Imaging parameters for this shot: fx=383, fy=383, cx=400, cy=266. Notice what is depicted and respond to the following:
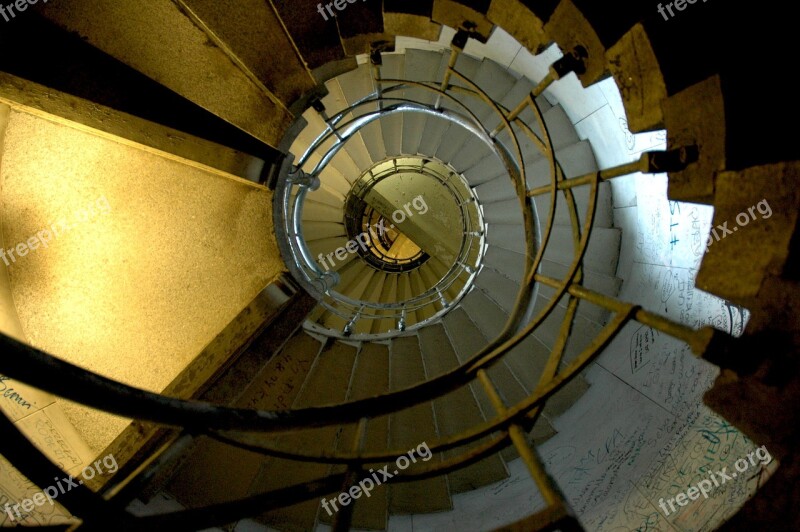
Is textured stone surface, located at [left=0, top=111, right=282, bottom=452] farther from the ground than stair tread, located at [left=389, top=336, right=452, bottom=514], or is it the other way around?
textured stone surface, located at [left=0, top=111, right=282, bottom=452]

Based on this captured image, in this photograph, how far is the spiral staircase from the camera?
1366mm

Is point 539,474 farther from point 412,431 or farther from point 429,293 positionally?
point 429,293

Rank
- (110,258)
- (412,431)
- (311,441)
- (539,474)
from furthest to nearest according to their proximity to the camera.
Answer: (412,431) < (311,441) < (110,258) < (539,474)

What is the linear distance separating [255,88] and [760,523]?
356cm

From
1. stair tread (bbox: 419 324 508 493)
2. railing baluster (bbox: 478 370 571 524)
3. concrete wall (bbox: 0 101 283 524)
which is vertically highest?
concrete wall (bbox: 0 101 283 524)

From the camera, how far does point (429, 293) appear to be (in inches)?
194

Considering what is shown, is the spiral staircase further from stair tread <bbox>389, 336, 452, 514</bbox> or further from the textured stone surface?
the textured stone surface

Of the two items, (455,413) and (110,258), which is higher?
(110,258)

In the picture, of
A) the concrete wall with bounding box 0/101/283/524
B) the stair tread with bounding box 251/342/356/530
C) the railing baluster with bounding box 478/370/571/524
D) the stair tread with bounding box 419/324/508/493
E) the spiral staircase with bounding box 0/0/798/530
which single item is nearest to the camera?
the railing baluster with bounding box 478/370/571/524

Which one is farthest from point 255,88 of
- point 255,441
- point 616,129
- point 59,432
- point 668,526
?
point 668,526

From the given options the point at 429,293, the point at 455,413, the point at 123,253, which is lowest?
the point at 455,413

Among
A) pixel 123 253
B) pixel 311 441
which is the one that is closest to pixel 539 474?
pixel 311 441

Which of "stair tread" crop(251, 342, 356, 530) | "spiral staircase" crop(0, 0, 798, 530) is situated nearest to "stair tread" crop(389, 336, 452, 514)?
"spiral staircase" crop(0, 0, 798, 530)

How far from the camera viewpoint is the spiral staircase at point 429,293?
1.37 m
